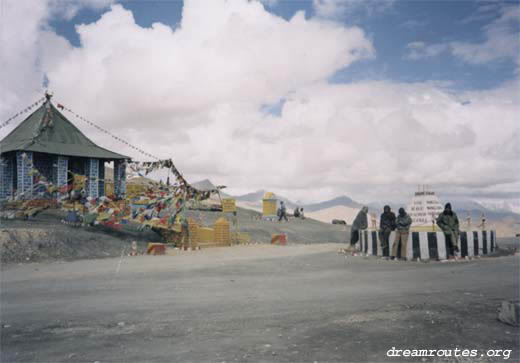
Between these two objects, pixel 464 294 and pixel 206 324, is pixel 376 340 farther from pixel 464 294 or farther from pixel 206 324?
pixel 464 294

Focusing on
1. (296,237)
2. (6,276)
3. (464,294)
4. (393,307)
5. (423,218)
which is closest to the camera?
(393,307)

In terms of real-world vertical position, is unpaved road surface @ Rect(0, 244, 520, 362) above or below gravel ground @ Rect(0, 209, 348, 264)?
below

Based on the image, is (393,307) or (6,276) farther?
(6,276)

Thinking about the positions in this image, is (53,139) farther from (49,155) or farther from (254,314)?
(254,314)

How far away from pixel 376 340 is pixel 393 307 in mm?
1778

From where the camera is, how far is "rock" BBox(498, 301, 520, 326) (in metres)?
5.60

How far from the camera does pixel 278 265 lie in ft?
42.2

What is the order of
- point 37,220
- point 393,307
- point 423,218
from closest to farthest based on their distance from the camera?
point 393,307
point 423,218
point 37,220

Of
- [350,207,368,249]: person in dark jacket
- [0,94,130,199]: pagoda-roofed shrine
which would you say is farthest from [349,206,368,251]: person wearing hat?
[0,94,130,199]: pagoda-roofed shrine

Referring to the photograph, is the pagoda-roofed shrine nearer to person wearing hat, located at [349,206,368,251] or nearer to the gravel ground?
the gravel ground

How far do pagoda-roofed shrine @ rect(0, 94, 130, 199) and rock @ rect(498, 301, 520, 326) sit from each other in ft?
78.8

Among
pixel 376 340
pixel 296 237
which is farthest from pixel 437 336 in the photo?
pixel 296 237

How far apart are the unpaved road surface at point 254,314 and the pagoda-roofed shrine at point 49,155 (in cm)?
1628

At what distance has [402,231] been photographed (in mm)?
13992
